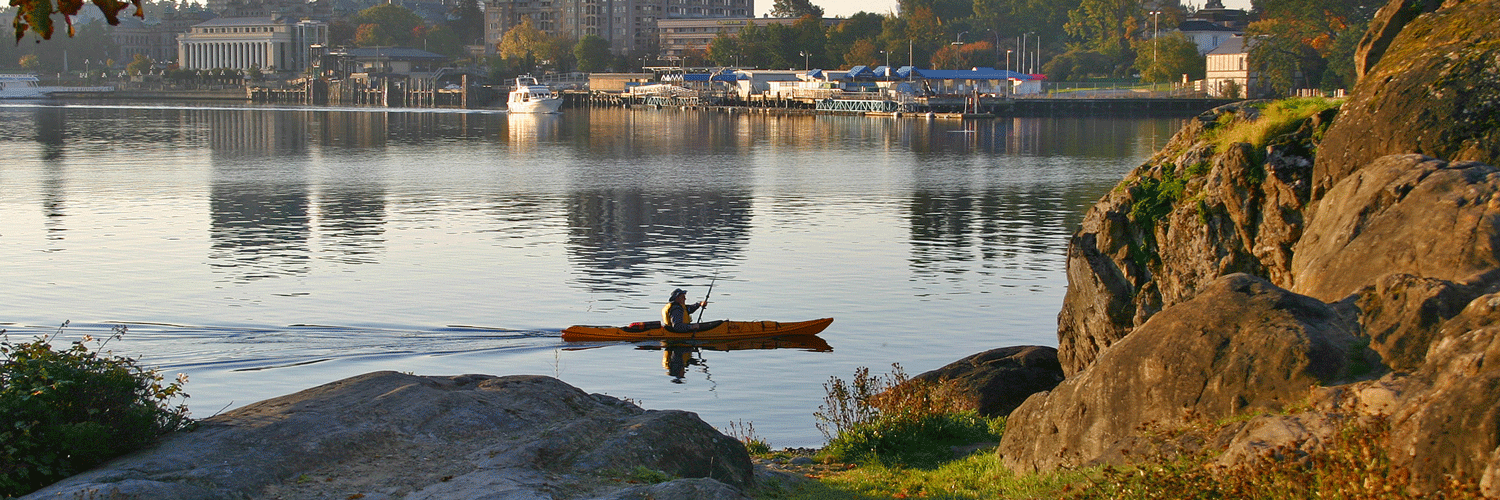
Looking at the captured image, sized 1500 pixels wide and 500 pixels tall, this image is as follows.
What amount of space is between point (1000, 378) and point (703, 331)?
767 centimetres

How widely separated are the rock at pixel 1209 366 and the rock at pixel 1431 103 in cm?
505

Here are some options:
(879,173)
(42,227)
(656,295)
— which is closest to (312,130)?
(879,173)

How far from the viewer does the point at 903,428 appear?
49.9 ft

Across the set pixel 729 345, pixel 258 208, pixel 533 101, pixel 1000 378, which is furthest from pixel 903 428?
pixel 533 101

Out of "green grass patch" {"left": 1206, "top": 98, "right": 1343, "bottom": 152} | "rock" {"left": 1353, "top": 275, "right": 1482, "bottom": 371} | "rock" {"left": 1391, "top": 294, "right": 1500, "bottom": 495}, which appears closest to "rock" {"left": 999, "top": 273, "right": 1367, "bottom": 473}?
"rock" {"left": 1353, "top": 275, "right": 1482, "bottom": 371}

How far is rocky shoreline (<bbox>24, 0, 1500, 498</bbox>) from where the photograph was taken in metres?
8.95

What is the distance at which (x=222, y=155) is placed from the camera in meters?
77.6

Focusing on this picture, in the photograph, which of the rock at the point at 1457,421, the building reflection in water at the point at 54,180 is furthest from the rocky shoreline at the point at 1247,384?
the building reflection in water at the point at 54,180

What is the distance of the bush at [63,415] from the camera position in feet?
33.9

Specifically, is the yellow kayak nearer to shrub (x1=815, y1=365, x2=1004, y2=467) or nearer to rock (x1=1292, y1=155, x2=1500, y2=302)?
shrub (x1=815, y1=365, x2=1004, y2=467)

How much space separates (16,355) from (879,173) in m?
57.0

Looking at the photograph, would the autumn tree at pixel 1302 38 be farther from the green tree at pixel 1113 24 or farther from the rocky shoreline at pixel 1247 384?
the rocky shoreline at pixel 1247 384

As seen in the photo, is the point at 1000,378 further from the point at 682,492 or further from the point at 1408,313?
the point at 682,492

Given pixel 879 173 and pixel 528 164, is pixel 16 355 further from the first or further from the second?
pixel 528 164
